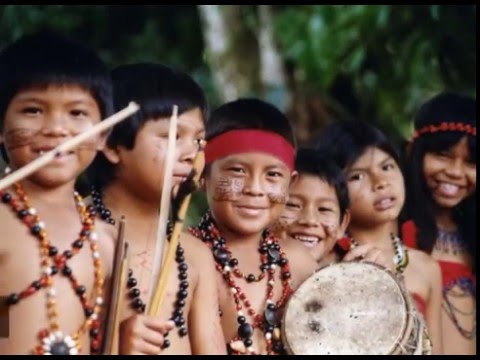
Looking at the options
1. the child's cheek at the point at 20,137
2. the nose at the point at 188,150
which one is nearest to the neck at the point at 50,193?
the child's cheek at the point at 20,137

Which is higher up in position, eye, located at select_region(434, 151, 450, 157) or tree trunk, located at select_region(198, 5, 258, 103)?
tree trunk, located at select_region(198, 5, 258, 103)

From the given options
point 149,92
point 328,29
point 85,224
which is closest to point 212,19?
point 328,29

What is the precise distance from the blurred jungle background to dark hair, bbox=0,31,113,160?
9.11ft

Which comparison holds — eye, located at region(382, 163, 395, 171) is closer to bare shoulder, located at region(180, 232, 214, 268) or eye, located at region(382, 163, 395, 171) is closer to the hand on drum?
the hand on drum

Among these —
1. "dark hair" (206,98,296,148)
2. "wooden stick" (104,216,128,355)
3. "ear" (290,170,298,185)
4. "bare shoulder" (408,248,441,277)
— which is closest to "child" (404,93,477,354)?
"bare shoulder" (408,248,441,277)

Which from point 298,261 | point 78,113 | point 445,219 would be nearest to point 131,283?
point 78,113

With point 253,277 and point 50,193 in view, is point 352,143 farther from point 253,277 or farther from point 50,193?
point 50,193

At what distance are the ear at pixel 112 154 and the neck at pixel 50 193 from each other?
1.04 ft

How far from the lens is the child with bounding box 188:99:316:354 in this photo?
3.80 metres

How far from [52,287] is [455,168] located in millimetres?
2205

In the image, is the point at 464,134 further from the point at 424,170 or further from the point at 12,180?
the point at 12,180

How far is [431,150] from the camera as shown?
4.93 m

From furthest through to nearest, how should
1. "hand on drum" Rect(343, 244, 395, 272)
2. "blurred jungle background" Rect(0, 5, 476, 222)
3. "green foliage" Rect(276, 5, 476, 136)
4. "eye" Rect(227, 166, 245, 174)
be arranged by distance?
1. "blurred jungle background" Rect(0, 5, 476, 222)
2. "green foliage" Rect(276, 5, 476, 136)
3. "hand on drum" Rect(343, 244, 395, 272)
4. "eye" Rect(227, 166, 245, 174)

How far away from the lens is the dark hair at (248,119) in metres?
3.98
